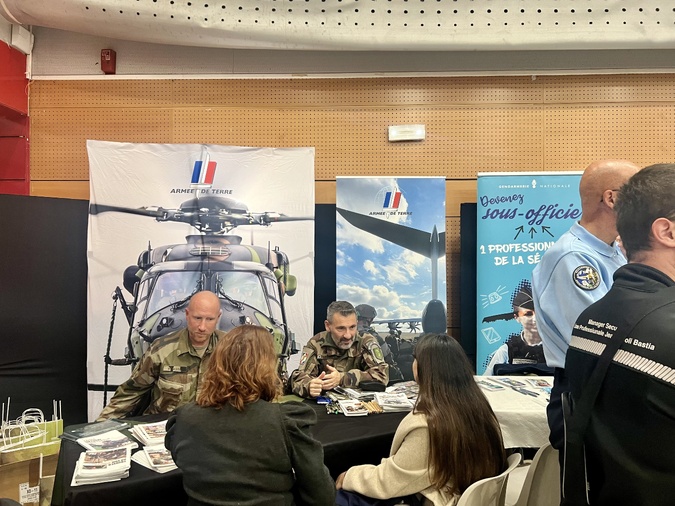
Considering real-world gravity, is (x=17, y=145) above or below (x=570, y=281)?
above

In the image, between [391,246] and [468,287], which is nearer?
[391,246]

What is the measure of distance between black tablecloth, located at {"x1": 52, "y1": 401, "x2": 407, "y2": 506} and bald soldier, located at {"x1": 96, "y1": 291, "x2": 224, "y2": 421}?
0.33 m

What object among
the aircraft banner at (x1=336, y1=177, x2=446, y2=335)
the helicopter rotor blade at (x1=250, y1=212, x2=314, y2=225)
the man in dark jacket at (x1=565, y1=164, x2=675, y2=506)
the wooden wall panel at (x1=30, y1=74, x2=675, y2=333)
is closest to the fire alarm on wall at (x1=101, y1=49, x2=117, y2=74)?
the wooden wall panel at (x1=30, y1=74, x2=675, y2=333)

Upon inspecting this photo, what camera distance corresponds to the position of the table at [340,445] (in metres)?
1.58

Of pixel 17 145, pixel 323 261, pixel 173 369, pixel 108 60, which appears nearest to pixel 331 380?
pixel 173 369

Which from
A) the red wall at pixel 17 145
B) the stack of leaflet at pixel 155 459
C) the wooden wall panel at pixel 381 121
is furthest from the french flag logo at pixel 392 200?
the red wall at pixel 17 145

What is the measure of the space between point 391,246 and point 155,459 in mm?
2289

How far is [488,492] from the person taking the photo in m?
1.54

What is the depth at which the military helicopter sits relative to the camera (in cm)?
354

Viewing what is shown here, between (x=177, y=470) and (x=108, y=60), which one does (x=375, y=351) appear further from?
(x=108, y=60)

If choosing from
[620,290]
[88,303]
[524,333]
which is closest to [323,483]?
[620,290]

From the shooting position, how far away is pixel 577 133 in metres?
3.93

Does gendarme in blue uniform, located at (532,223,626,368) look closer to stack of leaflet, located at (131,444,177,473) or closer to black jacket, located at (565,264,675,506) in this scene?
black jacket, located at (565,264,675,506)

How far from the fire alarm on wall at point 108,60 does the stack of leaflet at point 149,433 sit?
10.5ft
